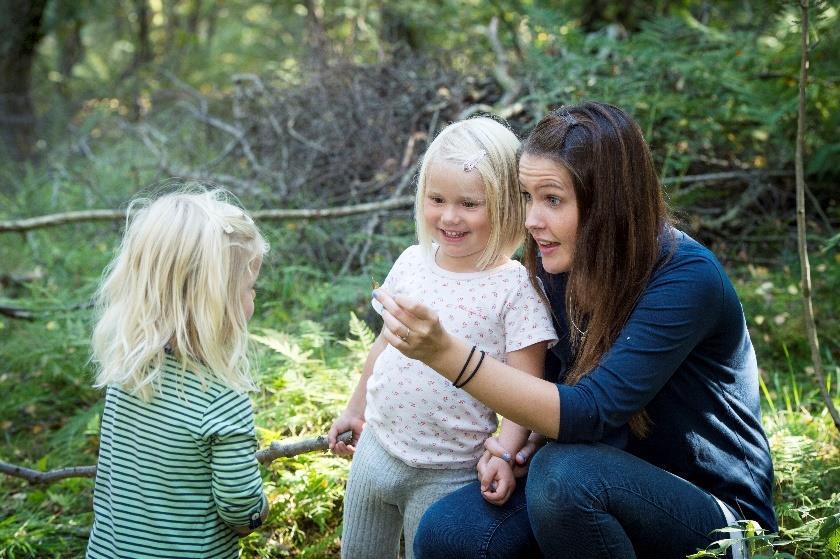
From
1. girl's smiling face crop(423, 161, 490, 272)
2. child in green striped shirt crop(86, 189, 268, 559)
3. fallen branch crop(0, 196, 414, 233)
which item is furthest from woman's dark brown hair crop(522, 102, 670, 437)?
fallen branch crop(0, 196, 414, 233)

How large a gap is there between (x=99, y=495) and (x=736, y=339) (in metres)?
1.67

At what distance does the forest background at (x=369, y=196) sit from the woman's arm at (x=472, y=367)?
602mm

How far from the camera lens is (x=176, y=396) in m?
2.01

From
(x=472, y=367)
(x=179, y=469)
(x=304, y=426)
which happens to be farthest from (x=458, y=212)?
(x=304, y=426)

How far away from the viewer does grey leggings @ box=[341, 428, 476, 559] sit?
7.47 feet

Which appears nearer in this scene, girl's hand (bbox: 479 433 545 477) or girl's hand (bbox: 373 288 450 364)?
girl's hand (bbox: 373 288 450 364)

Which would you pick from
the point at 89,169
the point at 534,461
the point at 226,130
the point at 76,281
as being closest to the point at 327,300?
the point at 76,281

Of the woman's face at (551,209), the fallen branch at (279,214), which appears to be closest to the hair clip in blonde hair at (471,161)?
the woman's face at (551,209)

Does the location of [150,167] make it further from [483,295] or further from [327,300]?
[483,295]

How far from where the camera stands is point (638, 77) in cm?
493

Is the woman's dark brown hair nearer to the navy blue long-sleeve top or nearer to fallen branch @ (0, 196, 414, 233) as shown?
the navy blue long-sleeve top

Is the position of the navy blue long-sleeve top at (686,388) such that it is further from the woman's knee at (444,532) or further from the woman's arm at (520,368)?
the woman's knee at (444,532)

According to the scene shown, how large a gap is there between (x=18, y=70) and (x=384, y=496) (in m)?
8.37

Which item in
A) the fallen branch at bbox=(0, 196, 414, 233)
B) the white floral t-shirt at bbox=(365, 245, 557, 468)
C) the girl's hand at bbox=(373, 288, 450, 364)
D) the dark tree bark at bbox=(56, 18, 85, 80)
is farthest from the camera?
the dark tree bark at bbox=(56, 18, 85, 80)
